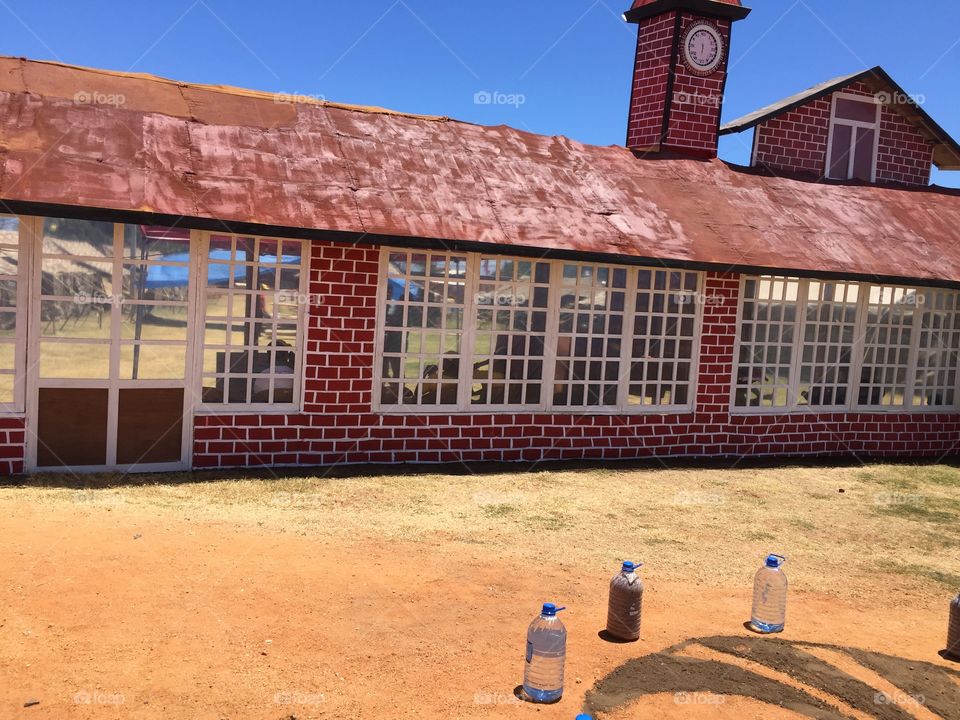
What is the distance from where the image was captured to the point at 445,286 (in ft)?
31.8

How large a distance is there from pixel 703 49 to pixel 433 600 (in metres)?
11.0

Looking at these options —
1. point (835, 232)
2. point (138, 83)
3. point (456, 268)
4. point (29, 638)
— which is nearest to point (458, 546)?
point (29, 638)

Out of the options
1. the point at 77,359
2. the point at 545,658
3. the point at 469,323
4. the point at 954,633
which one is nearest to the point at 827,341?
the point at 469,323

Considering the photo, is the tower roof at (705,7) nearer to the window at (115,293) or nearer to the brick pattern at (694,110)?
the brick pattern at (694,110)

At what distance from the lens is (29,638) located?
4.62 meters

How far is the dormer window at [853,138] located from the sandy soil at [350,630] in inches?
409

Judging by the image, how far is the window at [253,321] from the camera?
342 inches

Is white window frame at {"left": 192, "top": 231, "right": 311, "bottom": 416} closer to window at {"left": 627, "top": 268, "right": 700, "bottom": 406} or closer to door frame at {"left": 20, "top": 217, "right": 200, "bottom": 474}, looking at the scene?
door frame at {"left": 20, "top": 217, "right": 200, "bottom": 474}

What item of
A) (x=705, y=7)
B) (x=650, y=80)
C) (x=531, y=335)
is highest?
(x=705, y=7)

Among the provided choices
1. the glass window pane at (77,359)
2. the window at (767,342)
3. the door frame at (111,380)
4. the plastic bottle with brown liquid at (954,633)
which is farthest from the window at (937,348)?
the glass window pane at (77,359)

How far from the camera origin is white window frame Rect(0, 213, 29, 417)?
7.84 meters

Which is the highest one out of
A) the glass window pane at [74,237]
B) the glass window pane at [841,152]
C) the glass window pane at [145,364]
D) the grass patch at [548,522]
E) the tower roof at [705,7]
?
the tower roof at [705,7]

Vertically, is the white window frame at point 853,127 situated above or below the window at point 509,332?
above

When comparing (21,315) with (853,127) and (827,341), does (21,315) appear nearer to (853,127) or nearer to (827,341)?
(827,341)
